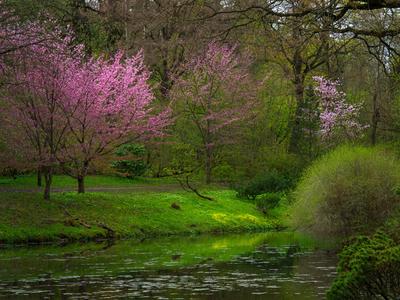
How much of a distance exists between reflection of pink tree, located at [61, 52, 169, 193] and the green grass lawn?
3.34 metres

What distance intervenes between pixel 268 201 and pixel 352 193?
14.8m

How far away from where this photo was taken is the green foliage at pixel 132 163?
40969mm

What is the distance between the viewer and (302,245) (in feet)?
93.7

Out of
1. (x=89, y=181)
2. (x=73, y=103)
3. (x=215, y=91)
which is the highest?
(x=215, y=91)

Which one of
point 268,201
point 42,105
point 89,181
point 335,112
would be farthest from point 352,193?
point 335,112

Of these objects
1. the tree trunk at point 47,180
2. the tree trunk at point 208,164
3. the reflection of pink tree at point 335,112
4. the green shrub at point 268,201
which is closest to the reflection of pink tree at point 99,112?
the tree trunk at point 47,180

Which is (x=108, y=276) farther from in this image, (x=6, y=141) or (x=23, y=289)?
(x=6, y=141)

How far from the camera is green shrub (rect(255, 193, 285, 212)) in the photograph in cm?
3781

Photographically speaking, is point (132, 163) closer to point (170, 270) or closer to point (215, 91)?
point (215, 91)

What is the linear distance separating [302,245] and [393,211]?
6.76m

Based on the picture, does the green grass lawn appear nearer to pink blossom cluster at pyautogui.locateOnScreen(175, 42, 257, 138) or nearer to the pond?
pink blossom cluster at pyautogui.locateOnScreen(175, 42, 257, 138)

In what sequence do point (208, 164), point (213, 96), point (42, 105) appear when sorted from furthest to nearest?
point (213, 96), point (208, 164), point (42, 105)

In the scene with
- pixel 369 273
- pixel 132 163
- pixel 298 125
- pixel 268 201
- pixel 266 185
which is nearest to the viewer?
pixel 369 273

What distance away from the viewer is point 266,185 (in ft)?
129
